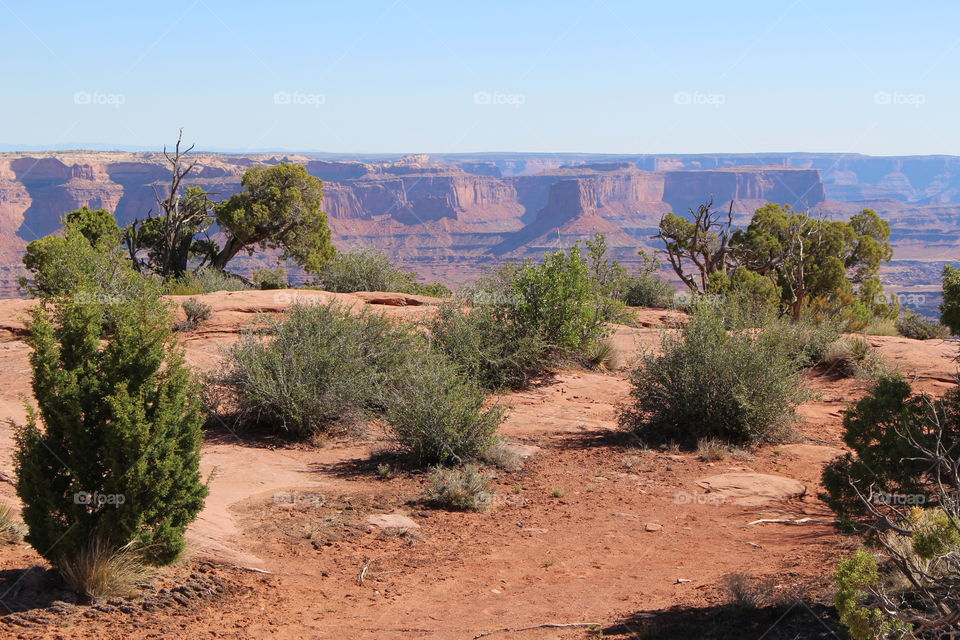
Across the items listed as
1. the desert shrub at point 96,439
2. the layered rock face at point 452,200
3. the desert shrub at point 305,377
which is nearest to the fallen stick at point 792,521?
the desert shrub at point 305,377

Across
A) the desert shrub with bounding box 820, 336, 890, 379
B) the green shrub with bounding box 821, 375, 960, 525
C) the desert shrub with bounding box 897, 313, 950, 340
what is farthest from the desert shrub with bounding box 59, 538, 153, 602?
the desert shrub with bounding box 897, 313, 950, 340

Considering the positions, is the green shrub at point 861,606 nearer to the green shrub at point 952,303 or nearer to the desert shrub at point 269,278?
the green shrub at point 952,303

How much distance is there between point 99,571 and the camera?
4.94 m

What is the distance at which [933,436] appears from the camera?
617 cm

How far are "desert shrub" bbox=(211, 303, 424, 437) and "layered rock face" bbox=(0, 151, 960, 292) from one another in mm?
Answer: 70692

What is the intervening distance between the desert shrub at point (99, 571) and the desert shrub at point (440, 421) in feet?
12.6

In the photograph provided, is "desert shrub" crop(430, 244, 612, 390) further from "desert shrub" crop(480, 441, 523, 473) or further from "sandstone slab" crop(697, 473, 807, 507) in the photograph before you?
"sandstone slab" crop(697, 473, 807, 507)

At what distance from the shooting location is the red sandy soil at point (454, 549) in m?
5.04

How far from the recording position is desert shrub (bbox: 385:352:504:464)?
857 cm

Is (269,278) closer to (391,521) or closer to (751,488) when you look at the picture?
(391,521)

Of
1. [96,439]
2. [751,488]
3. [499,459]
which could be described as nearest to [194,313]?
[499,459]

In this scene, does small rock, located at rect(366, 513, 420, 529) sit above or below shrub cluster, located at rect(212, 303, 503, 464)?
below

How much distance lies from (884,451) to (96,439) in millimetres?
5468

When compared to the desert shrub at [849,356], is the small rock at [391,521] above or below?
below
